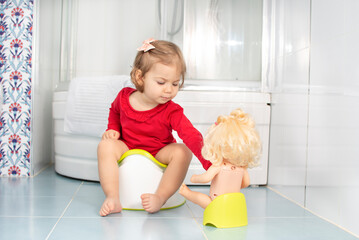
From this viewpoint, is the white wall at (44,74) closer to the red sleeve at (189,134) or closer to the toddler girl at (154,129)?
the toddler girl at (154,129)

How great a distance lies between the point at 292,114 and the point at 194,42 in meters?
0.75

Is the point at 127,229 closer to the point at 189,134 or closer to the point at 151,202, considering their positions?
the point at 151,202

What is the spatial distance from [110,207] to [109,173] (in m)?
0.13

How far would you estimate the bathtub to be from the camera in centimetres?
181

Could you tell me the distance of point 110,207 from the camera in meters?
1.25

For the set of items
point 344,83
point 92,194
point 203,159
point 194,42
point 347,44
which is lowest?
point 92,194

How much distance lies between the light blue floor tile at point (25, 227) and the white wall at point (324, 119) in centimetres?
90

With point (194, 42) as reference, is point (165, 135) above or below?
below

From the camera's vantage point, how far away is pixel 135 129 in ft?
4.80

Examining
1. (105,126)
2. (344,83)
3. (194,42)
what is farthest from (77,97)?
(344,83)

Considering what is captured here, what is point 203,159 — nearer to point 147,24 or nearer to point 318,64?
point 318,64

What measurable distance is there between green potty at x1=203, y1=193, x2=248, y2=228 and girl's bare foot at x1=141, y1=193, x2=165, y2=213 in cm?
19

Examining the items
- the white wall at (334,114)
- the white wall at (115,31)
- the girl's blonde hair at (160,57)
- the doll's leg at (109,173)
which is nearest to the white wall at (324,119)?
the white wall at (334,114)

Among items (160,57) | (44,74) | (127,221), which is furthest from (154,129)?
(44,74)
